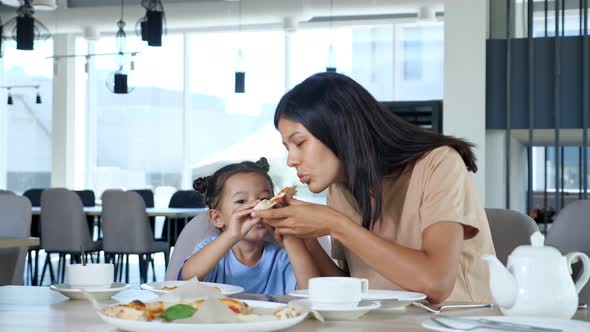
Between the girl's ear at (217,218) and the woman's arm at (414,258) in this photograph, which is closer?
the woman's arm at (414,258)

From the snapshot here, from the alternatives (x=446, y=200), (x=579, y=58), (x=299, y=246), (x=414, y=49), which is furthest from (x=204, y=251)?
(x=414, y=49)

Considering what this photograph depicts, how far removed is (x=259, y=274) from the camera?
2.12 meters

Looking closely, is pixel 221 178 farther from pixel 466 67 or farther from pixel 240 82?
pixel 240 82

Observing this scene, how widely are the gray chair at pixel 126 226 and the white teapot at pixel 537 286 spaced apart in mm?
5230

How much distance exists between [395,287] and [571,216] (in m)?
0.75

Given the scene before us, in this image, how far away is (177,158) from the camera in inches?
436

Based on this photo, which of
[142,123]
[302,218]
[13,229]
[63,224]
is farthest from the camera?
[142,123]

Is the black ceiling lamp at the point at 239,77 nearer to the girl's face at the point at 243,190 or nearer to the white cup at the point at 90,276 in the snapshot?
the girl's face at the point at 243,190

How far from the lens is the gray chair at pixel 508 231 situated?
2.06m

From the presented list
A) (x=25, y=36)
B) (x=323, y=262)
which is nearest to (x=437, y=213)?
(x=323, y=262)

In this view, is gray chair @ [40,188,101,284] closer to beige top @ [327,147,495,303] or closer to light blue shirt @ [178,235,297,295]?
light blue shirt @ [178,235,297,295]

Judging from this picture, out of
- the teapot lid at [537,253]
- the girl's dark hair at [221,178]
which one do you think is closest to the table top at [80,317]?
the teapot lid at [537,253]

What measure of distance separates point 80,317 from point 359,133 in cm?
71

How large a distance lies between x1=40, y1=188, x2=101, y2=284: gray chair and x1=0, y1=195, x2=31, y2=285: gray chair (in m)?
2.64
